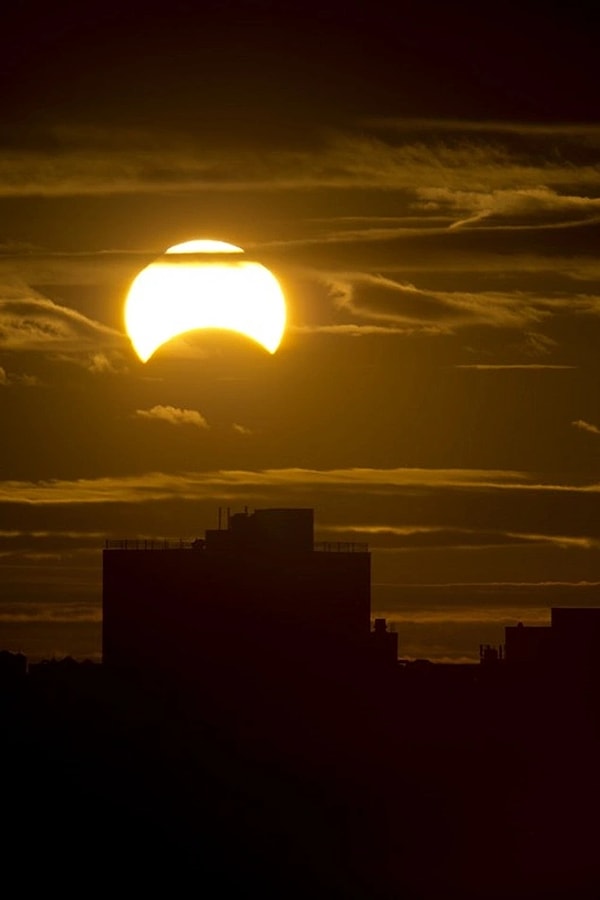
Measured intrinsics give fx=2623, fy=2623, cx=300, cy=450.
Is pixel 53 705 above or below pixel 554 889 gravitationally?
above

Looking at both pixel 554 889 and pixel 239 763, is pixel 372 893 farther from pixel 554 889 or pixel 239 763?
pixel 239 763

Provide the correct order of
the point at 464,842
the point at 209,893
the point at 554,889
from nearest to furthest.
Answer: the point at 209,893 → the point at 554,889 → the point at 464,842

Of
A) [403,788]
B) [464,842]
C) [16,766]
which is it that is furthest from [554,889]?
[16,766]

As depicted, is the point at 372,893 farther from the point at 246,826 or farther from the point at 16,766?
the point at 16,766

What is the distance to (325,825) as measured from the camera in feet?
595

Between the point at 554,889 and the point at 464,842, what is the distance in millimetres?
12856

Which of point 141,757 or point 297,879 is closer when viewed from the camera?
point 297,879

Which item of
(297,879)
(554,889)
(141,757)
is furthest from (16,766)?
(554,889)

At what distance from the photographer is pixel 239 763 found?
644 feet

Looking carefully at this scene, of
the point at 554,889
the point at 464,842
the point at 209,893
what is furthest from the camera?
the point at 464,842

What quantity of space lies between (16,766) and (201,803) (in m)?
13.2

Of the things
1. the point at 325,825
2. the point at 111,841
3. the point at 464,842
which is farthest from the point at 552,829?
the point at 111,841

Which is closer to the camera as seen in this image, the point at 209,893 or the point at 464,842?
the point at 209,893

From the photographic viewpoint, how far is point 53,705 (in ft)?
650
